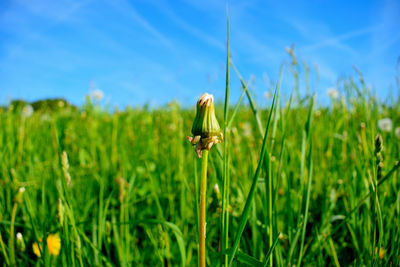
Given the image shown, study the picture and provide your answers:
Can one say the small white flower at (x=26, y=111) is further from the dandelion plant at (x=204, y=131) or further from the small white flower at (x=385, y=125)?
the small white flower at (x=385, y=125)

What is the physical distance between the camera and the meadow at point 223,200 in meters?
0.79

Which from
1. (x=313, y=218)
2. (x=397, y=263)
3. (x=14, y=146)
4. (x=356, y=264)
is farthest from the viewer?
(x=14, y=146)

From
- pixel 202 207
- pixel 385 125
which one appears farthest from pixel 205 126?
pixel 385 125

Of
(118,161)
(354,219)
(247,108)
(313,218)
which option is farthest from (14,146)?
(247,108)

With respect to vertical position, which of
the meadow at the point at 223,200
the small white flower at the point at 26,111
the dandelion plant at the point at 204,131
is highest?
the small white flower at the point at 26,111

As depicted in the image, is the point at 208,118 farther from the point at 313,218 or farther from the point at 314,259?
the point at 313,218

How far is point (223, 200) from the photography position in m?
0.59

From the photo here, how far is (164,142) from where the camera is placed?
2.40 metres

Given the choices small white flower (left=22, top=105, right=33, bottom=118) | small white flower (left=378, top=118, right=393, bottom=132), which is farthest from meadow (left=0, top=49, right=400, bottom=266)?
small white flower (left=22, top=105, right=33, bottom=118)

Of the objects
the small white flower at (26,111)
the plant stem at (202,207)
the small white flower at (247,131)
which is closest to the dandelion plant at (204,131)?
the plant stem at (202,207)

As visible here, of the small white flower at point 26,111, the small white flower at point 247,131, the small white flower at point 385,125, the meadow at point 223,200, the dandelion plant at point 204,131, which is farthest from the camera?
the small white flower at point 26,111

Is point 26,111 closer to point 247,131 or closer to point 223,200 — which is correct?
point 247,131

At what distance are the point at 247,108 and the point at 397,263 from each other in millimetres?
3681

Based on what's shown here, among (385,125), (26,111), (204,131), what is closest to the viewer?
(204,131)
